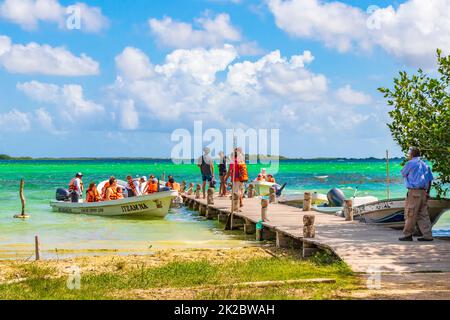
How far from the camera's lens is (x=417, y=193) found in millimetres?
14344

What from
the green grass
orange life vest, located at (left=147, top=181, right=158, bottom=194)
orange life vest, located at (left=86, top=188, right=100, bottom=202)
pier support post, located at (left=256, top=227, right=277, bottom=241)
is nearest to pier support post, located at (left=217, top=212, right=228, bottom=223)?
orange life vest, located at (left=147, top=181, right=158, bottom=194)

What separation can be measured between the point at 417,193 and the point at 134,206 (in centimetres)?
1692

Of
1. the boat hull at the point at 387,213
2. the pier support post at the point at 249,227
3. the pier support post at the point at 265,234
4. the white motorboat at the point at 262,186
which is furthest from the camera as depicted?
the white motorboat at the point at 262,186

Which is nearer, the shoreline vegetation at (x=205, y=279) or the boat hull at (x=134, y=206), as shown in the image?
the shoreline vegetation at (x=205, y=279)

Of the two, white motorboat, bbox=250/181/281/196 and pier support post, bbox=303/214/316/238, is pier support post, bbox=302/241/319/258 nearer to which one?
pier support post, bbox=303/214/316/238

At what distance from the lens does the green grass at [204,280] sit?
1016cm

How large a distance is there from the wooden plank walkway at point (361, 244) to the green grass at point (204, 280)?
513mm

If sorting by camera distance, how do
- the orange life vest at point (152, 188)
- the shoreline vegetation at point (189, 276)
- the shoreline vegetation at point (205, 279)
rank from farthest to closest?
the orange life vest at point (152, 188) < the shoreline vegetation at point (189, 276) < the shoreline vegetation at point (205, 279)

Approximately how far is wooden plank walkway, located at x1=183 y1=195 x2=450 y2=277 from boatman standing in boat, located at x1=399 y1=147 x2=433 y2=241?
35 cm

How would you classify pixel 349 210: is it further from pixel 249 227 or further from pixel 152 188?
pixel 152 188

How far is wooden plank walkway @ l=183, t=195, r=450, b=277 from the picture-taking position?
12172 mm

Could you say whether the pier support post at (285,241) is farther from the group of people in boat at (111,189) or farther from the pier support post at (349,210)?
the group of people in boat at (111,189)

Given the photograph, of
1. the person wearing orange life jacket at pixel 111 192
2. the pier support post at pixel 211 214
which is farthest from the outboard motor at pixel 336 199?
the person wearing orange life jacket at pixel 111 192
